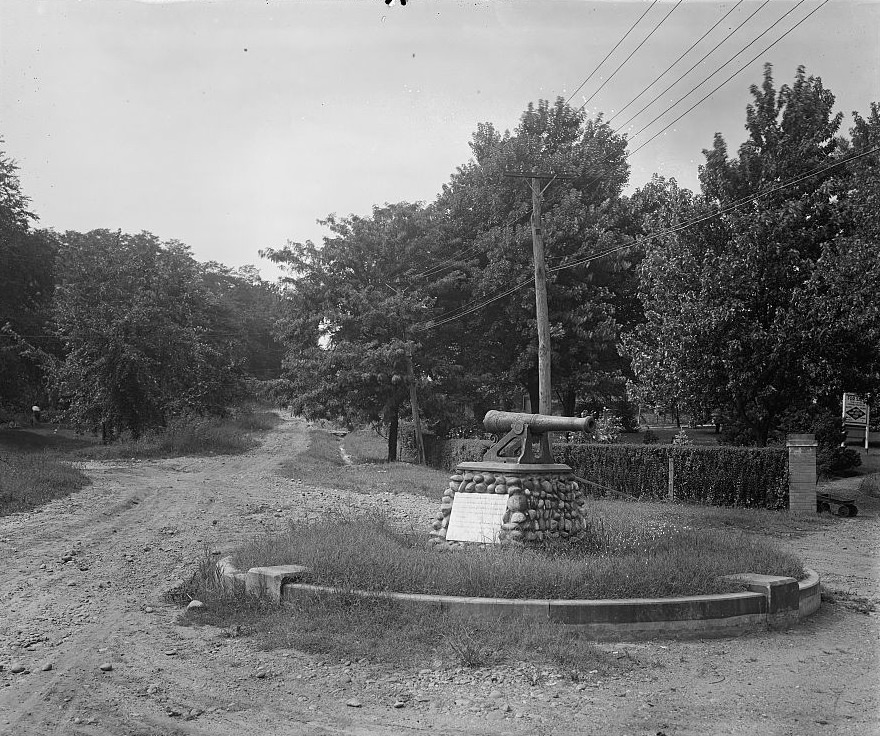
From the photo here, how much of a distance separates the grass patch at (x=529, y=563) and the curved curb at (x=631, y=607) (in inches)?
7.9

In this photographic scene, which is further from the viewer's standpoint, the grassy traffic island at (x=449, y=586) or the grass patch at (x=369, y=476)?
the grass patch at (x=369, y=476)

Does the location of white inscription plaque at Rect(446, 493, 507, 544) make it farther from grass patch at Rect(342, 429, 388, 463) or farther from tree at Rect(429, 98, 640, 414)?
grass patch at Rect(342, 429, 388, 463)

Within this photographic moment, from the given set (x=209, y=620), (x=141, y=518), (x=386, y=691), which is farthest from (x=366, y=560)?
(x=141, y=518)

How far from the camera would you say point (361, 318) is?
27750 millimetres

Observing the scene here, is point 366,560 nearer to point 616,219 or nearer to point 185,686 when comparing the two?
point 185,686

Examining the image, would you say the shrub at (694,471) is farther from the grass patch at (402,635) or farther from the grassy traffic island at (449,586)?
the grass patch at (402,635)

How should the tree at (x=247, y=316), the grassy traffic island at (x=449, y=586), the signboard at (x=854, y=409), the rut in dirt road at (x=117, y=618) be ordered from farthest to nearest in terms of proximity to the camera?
the tree at (x=247, y=316) → the signboard at (x=854, y=409) → the grassy traffic island at (x=449, y=586) → the rut in dirt road at (x=117, y=618)

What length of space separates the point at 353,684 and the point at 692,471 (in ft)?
48.0

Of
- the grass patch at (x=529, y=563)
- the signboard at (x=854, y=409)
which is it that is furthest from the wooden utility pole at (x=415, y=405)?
the grass patch at (x=529, y=563)

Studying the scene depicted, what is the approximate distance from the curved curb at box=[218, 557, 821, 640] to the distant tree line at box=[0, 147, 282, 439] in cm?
2362

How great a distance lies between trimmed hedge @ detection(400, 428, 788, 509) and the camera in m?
17.7

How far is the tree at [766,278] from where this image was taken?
726 inches

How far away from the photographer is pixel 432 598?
7.15 metres

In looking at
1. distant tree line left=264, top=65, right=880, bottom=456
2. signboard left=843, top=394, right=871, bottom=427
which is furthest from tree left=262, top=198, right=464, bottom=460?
signboard left=843, top=394, right=871, bottom=427
